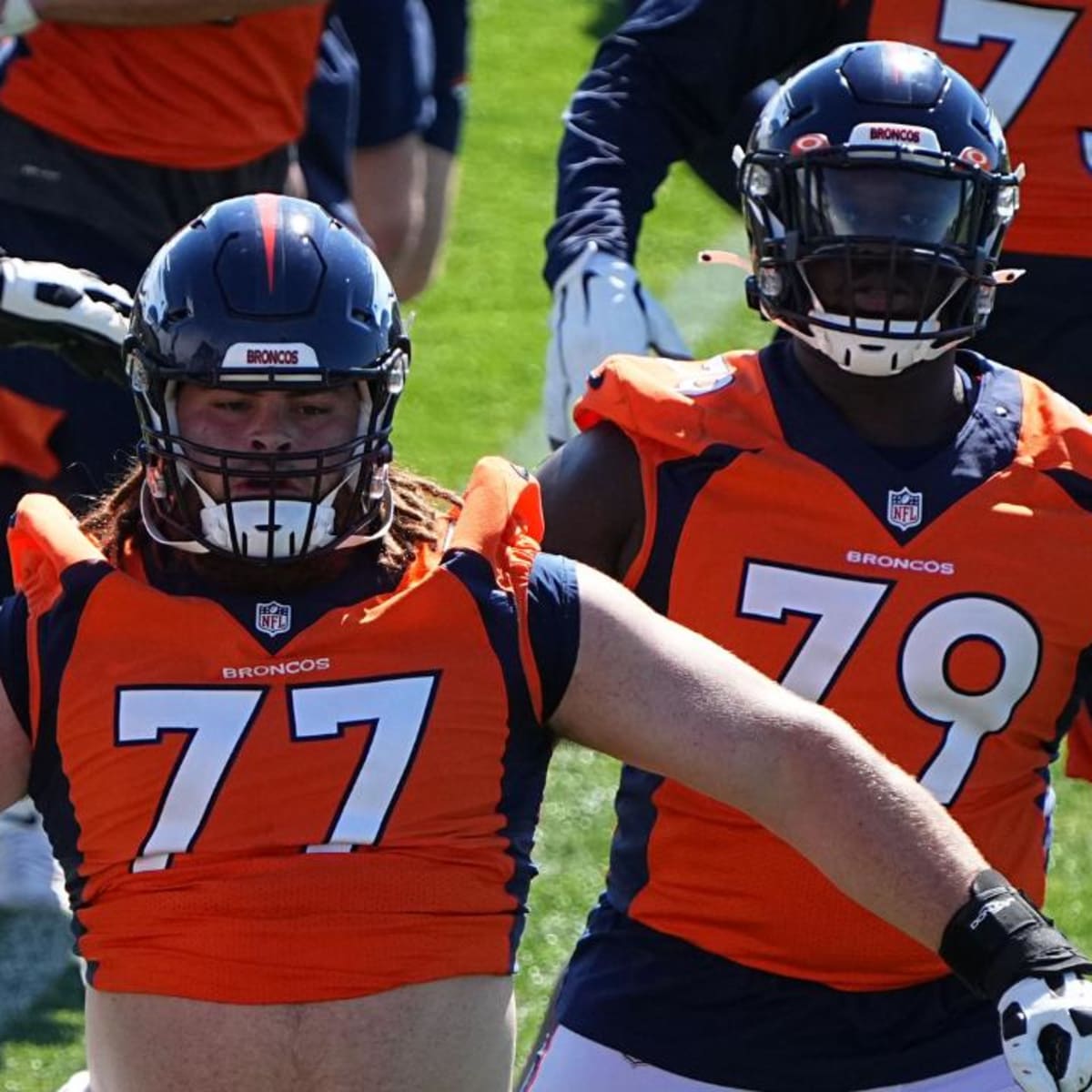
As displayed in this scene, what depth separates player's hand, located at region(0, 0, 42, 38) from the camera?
220 inches

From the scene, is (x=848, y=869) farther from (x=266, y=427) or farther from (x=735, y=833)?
(x=266, y=427)

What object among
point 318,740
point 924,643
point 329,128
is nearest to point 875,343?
point 924,643

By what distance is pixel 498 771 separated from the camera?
133 inches

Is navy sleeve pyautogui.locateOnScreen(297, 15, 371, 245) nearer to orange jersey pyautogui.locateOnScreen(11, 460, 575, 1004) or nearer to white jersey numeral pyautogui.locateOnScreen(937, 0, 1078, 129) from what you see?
white jersey numeral pyautogui.locateOnScreen(937, 0, 1078, 129)

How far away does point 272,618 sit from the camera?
338cm

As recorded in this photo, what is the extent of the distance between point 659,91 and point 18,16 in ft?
4.35

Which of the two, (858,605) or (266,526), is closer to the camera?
(266,526)

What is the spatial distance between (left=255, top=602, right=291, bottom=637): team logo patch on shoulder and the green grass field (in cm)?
189

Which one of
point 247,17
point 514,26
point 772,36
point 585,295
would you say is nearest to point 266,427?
point 585,295

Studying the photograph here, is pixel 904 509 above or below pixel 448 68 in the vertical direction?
above

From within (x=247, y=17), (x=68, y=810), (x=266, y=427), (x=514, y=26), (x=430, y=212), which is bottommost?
(x=514, y=26)

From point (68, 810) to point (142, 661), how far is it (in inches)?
8.1

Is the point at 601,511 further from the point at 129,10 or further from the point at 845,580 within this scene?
the point at 129,10

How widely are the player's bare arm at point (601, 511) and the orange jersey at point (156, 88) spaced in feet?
6.98
